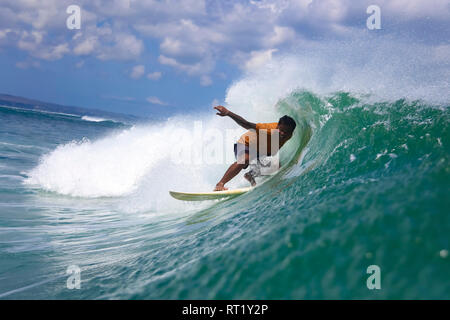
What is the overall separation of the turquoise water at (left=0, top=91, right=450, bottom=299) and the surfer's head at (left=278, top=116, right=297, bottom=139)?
0.58m

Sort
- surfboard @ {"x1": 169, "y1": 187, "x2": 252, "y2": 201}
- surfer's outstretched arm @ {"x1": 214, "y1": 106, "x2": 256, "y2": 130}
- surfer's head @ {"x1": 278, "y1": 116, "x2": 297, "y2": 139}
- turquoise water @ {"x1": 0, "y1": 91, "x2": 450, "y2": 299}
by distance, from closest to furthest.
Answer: turquoise water @ {"x1": 0, "y1": 91, "x2": 450, "y2": 299}
surfer's outstretched arm @ {"x1": 214, "y1": 106, "x2": 256, "y2": 130}
surfer's head @ {"x1": 278, "y1": 116, "x2": 297, "y2": 139}
surfboard @ {"x1": 169, "y1": 187, "x2": 252, "y2": 201}

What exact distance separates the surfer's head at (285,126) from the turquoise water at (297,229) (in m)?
0.58

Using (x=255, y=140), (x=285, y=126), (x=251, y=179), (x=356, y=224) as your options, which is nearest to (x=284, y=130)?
(x=285, y=126)

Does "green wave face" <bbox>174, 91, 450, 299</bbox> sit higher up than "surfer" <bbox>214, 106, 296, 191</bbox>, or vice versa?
"surfer" <bbox>214, 106, 296, 191</bbox>

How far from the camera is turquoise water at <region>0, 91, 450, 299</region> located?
7.95 feet

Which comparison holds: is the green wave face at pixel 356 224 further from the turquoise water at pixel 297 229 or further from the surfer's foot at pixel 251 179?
the surfer's foot at pixel 251 179

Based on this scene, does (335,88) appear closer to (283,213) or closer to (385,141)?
(385,141)

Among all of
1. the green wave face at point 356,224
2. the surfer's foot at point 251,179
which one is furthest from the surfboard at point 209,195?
the green wave face at point 356,224

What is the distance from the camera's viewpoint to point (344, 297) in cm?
220

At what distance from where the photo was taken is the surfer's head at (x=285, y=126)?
6438 mm

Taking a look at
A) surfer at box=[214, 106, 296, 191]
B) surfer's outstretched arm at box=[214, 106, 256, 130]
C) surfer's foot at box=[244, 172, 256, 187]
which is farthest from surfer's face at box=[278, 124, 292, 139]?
surfer's foot at box=[244, 172, 256, 187]

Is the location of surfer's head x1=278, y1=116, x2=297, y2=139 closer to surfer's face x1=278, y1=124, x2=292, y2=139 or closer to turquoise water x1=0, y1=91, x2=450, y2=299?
surfer's face x1=278, y1=124, x2=292, y2=139

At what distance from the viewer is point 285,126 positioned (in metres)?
6.47
